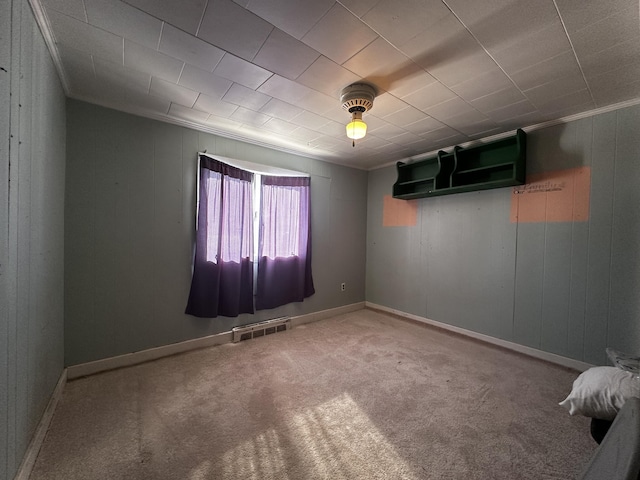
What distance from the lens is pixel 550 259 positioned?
2.49 meters

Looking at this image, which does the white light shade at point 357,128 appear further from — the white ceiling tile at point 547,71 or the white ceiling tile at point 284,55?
the white ceiling tile at point 547,71

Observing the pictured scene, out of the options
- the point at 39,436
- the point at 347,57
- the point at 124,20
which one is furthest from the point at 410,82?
the point at 39,436

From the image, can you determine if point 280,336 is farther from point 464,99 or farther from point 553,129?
point 553,129

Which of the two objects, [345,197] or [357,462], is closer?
[357,462]

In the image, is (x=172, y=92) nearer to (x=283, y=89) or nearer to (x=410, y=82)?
(x=283, y=89)

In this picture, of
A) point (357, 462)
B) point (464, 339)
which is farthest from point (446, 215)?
point (357, 462)

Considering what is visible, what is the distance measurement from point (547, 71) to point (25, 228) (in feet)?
10.7

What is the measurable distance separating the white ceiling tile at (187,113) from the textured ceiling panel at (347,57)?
0.01 meters

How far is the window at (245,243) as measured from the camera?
2.69 meters

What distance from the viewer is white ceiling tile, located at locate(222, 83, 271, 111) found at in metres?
2.00

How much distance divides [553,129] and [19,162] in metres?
4.01

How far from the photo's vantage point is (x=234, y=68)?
174 centimetres

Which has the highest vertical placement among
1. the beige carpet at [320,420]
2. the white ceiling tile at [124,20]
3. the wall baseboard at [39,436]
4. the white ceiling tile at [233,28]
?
the white ceiling tile at [233,28]

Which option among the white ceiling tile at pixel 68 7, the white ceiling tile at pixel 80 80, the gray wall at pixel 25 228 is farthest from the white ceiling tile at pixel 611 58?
the white ceiling tile at pixel 80 80
